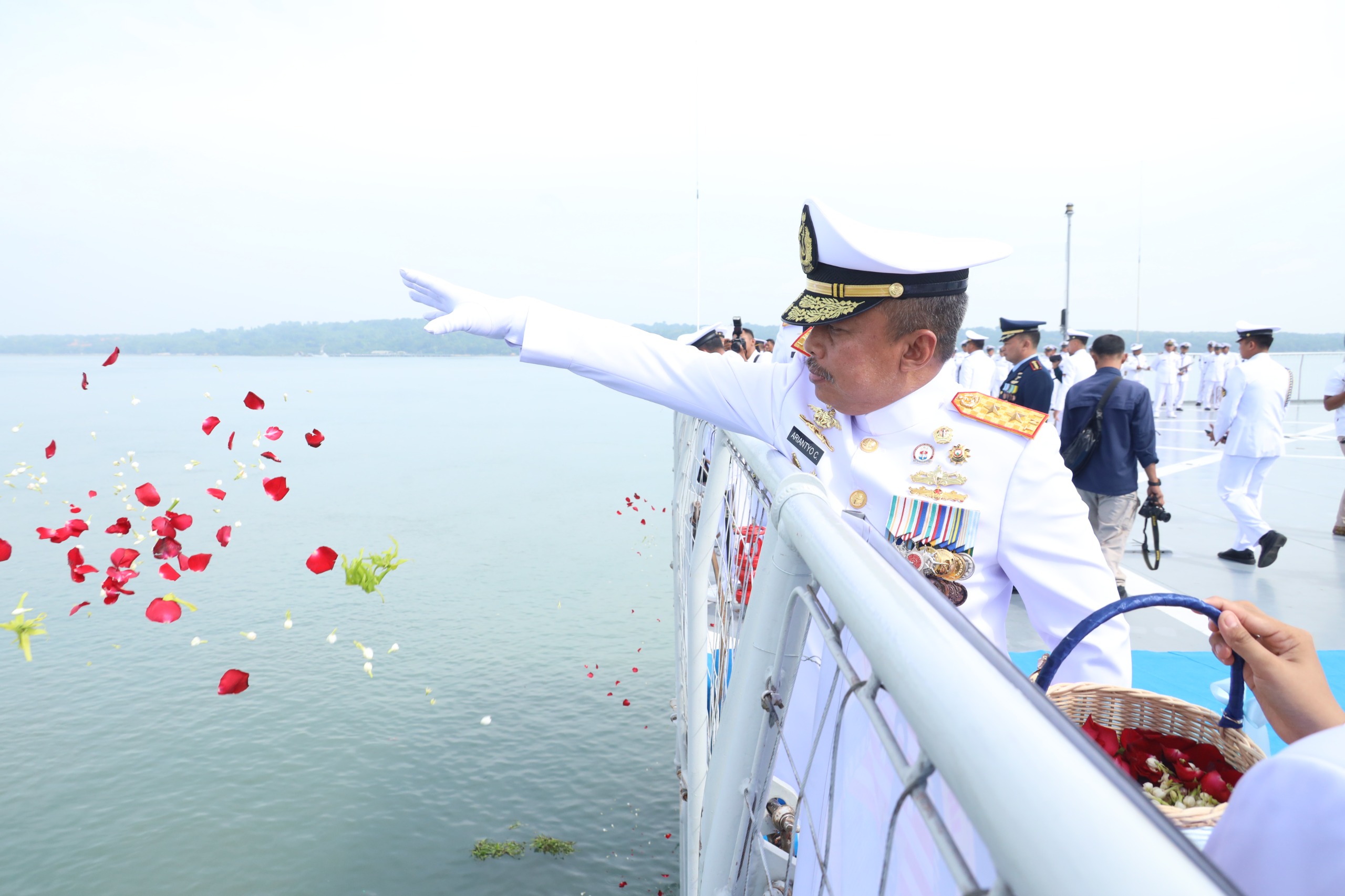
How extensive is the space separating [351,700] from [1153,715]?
9671mm

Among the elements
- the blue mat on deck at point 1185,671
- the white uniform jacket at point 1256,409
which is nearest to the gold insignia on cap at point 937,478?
the blue mat on deck at point 1185,671

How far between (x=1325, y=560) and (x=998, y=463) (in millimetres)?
7431

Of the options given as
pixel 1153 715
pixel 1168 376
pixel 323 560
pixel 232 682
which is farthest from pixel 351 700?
pixel 1168 376

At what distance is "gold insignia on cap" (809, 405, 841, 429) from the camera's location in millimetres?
2162

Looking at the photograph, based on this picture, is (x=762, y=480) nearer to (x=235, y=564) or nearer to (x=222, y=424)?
(x=235, y=564)

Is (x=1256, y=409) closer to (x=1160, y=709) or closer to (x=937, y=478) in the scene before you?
(x=937, y=478)

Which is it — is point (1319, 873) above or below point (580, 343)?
below

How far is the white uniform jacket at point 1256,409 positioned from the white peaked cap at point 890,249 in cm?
697

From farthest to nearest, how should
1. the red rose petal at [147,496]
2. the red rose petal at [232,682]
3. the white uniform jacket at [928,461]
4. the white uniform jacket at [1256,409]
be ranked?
the white uniform jacket at [1256,409] → the red rose petal at [232,682] → the red rose petal at [147,496] → the white uniform jacket at [928,461]

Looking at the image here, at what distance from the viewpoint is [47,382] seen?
69.2 metres

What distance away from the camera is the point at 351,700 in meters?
9.43

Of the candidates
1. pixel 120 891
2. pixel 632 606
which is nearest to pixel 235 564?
pixel 632 606

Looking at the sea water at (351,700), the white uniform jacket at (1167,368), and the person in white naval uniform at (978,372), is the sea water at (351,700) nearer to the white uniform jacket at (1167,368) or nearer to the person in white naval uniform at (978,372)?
the person in white naval uniform at (978,372)

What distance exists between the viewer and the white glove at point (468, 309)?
7.43ft
